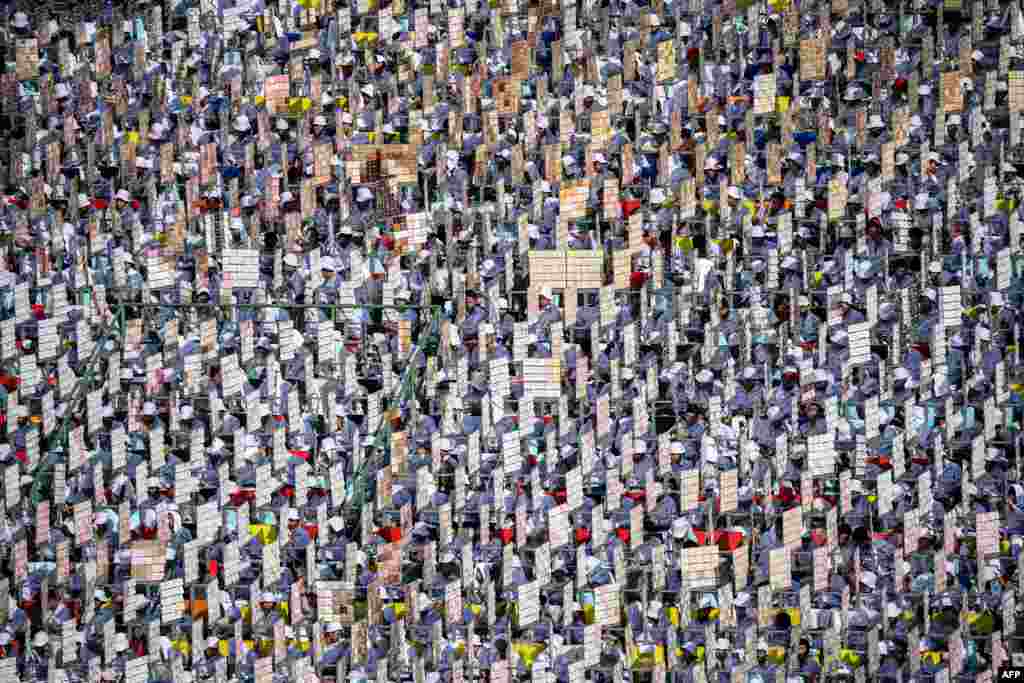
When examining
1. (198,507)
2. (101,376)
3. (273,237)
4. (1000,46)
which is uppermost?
(1000,46)

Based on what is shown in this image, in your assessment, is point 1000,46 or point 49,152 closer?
point 1000,46

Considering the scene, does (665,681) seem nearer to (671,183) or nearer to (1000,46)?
(671,183)

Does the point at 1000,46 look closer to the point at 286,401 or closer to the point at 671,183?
the point at 671,183

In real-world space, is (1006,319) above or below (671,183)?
below

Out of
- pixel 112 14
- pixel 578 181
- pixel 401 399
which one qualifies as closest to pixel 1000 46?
pixel 578 181

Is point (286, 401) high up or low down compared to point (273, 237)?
down

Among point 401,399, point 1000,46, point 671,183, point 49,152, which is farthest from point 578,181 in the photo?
point 49,152
